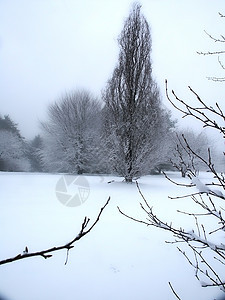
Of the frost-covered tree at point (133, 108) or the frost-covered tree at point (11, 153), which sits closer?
the frost-covered tree at point (133, 108)

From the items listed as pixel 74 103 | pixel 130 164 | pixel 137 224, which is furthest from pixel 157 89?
pixel 74 103

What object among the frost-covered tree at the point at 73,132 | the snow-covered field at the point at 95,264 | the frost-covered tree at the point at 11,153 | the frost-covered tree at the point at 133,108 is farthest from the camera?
the frost-covered tree at the point at 11,153

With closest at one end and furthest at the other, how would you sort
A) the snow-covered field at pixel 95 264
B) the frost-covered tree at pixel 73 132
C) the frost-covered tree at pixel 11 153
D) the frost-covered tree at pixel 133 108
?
the snow-covered field at pixel 95 264 → the frost-covered tree at pixel 133 108 → the frost-covered tree at pixel 73 132 → the frost-covered tree at pixel 11 153

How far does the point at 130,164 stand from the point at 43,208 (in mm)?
→ 6028

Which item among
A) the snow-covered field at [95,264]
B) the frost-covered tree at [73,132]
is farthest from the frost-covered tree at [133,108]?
the frost-covered tree at [73,132]

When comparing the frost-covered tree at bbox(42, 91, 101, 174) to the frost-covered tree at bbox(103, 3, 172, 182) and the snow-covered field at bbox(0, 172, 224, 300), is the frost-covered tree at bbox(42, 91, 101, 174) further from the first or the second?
the snow-covered field at bbox(0, 172, 224, 300)

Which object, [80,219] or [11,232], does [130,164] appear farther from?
[11,232]

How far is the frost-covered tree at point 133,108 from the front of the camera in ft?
34.3

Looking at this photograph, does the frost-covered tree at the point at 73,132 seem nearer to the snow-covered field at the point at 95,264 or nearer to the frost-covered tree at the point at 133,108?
the frost-covered tree at the point at 133,108

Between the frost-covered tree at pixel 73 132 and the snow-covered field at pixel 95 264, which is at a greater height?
the frost-covered tree at pixel 73 132

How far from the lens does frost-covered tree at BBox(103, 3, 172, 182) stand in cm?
1045

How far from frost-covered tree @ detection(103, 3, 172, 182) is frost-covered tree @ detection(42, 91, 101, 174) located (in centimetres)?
906

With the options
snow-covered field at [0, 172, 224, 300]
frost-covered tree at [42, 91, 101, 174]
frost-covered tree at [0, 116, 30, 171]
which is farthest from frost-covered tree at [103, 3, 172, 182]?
frost-covered tree at [0, 116, 30, 171]

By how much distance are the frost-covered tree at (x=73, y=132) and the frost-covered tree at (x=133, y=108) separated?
9.06 meters
